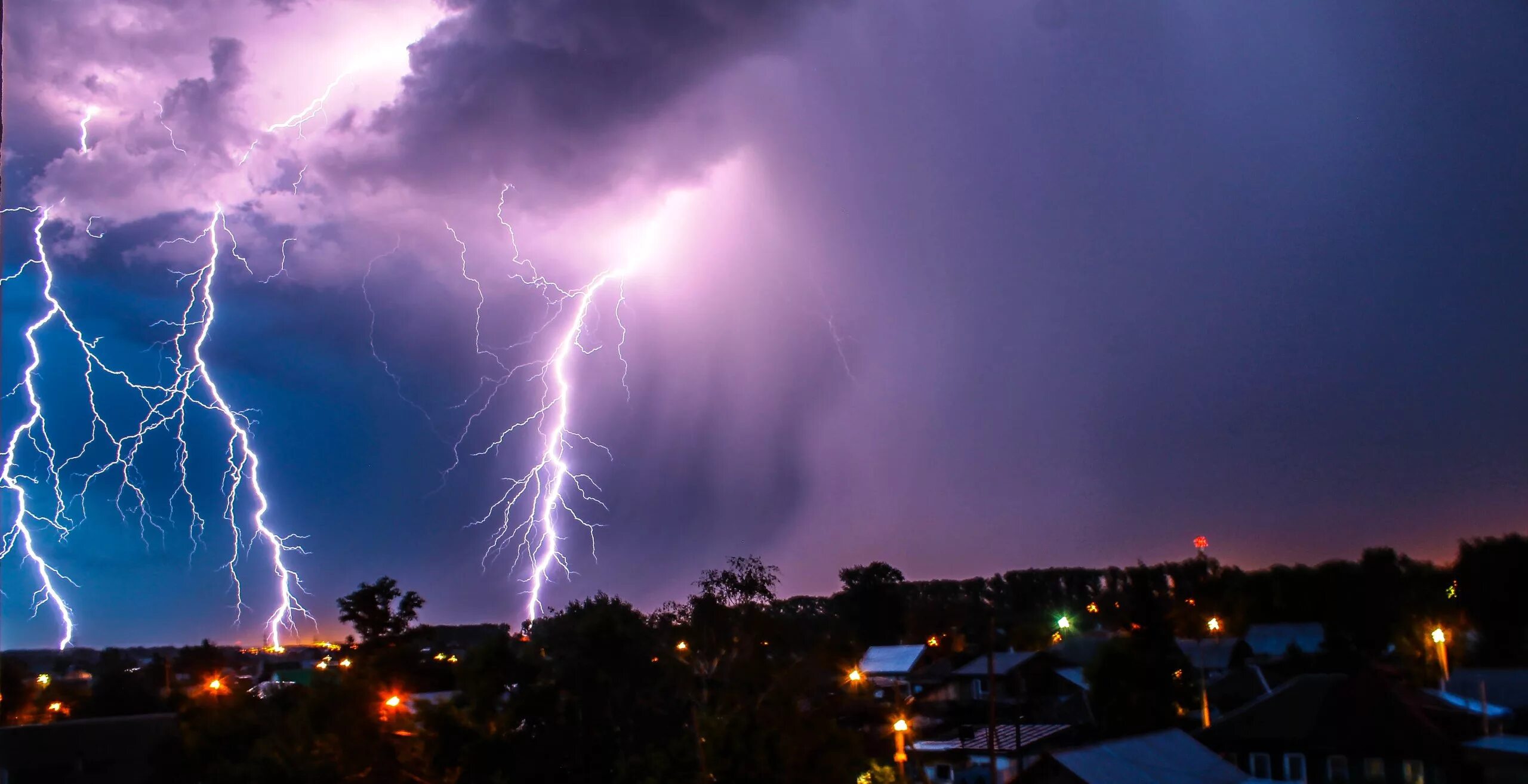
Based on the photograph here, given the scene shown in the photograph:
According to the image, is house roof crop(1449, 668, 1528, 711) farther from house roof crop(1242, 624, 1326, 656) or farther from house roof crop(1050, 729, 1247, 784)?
house roof crop(1242, 624, 1326, 656)

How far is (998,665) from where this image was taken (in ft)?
137

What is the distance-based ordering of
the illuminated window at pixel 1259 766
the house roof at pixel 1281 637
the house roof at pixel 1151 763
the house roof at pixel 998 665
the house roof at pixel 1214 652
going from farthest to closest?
1. the house roof at pixel 1281 637
2. the house roof at pixel 1214 652
3. the house roof at pixel 998 665
4. the illuminated window at pixel 1259 766
5. the house roof at pixel 1151 763

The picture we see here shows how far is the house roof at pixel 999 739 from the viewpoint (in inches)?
1052

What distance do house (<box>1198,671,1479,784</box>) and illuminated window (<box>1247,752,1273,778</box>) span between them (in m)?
0.01

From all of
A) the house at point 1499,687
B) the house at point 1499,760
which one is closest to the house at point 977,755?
the house at point 1499,760

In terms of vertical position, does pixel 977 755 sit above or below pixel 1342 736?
below

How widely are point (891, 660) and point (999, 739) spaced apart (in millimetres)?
20795

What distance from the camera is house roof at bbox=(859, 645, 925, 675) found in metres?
45.8

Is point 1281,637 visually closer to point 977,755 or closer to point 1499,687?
point 1499,687

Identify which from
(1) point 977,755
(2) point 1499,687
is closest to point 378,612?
(1) point 977,755

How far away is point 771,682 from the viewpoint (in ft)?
49.0

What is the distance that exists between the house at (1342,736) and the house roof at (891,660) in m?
21.7

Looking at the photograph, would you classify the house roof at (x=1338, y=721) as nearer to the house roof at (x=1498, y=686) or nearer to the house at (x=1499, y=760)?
the house at (x=1499, y=760)

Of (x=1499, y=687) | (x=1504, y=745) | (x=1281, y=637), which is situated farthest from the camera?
(x=1281, y=637)
